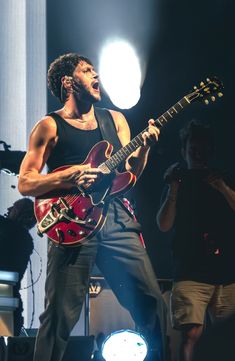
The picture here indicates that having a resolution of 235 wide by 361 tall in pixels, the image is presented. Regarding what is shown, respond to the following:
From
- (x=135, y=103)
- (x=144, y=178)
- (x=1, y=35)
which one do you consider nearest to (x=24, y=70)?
(x=1, y=35)

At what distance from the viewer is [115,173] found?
3316 millimetres

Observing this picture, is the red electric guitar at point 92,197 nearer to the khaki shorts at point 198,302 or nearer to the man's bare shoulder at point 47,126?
the man's bare shoulder at point 47,126

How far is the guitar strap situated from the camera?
3.43m

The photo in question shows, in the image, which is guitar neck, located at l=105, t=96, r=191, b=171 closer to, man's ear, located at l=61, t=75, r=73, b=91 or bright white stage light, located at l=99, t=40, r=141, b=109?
man's ear, located at l=61, t=75, r=73, b=91

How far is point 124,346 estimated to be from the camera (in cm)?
324

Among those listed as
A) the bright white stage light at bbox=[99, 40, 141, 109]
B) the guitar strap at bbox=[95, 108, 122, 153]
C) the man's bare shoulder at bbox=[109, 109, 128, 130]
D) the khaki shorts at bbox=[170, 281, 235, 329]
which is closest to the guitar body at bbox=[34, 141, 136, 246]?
the guitar strap at bbox=[95, 108, 122, 153]

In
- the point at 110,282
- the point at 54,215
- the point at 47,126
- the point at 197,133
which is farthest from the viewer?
the point at 197,133

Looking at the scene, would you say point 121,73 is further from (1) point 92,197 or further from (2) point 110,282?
(2) point 110,282

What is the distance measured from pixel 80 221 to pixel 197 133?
1.01 meters

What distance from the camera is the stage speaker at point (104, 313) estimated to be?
3.52 metres

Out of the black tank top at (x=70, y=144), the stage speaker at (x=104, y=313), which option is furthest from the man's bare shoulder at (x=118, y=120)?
the stage speaker at (x=104, y=313)

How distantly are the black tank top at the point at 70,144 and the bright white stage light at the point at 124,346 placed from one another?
838mm

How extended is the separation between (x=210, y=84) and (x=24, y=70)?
4.47 ft

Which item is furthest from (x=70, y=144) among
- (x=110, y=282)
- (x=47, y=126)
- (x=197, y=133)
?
(x=197, y=133)
